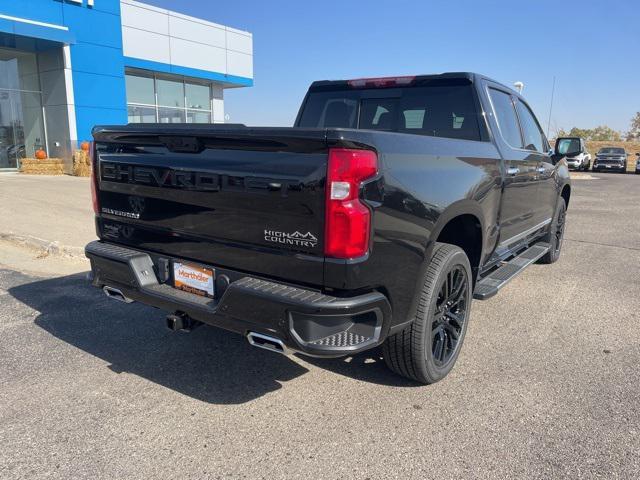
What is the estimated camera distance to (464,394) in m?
3.16

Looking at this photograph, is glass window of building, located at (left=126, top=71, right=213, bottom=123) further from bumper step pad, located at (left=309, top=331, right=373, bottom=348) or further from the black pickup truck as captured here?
bumper step pad, located at (left=309, top=331, right=373, bottom=348)

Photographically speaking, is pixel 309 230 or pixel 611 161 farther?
pixel 611 161

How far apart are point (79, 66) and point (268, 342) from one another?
18.5m

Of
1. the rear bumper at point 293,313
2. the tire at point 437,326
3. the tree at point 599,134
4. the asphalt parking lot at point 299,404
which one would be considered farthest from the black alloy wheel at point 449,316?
the tree at point 599,134

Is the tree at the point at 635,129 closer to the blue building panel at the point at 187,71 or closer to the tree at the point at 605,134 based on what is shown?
the tree at the point at 605,134

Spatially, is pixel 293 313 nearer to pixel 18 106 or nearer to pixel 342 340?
pixel 342 340

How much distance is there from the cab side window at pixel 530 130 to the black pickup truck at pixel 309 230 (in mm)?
1100

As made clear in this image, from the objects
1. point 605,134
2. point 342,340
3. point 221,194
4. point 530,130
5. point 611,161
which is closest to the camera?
point 342,340

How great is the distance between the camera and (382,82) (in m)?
4.53

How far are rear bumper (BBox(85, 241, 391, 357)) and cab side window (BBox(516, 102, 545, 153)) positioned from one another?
10.8 feet

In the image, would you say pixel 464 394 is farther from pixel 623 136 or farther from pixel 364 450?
pixel 623 136

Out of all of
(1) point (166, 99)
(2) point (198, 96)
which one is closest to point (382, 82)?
(1) point (166, 99)

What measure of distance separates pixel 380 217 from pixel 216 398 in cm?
155

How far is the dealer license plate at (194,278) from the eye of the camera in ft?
9.32
